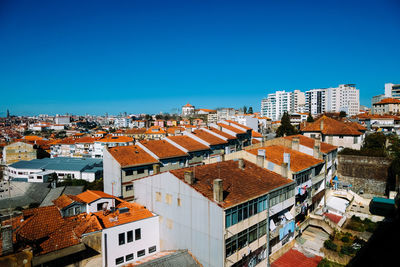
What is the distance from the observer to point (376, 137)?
147ft

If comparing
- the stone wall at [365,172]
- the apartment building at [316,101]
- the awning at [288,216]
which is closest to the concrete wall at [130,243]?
the awning at [288,216]

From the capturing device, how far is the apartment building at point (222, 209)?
16703 millimetres

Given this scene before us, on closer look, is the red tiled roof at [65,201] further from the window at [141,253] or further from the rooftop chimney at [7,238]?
the window at [141,253]

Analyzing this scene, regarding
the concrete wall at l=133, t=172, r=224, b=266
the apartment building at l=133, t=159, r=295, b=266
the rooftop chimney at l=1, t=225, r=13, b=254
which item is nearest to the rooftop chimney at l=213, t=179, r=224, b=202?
the apartment building at l=133, t=159, r=295, b=266

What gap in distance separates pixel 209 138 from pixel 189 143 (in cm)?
489

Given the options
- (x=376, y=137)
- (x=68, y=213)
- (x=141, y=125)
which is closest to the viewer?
(x=68, y=213)

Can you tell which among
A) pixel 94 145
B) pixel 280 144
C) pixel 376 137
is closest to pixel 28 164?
pixel 94 145

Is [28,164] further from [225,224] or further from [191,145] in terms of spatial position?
[225,224]

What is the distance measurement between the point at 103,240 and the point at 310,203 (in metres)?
21.0

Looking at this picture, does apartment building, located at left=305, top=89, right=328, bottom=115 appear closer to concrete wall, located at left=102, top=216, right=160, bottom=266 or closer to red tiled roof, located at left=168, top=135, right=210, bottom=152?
red tiled roof, located at left=168, top=135, right=210, bottom=152

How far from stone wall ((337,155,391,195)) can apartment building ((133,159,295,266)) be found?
19916 mm

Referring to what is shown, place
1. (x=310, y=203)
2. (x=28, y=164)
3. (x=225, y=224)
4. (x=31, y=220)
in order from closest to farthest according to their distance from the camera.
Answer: (x=225, y=224), (x=31, y=220), (x=310, y=203), (x=28, y=164)

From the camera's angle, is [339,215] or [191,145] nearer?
[339,215]

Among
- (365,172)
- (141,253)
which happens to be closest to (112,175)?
(141,253)
